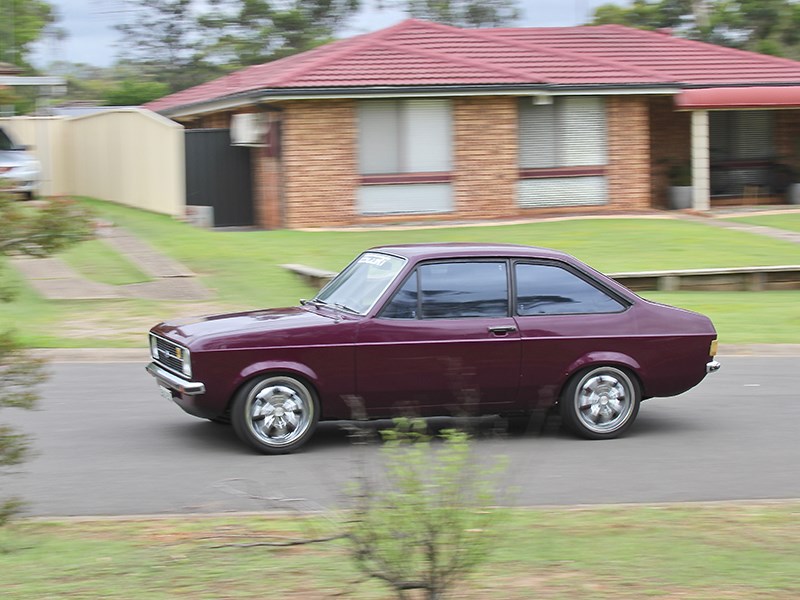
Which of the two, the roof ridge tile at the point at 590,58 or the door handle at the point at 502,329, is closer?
the door handle at the point at 502,329

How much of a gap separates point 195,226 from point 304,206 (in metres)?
2.39

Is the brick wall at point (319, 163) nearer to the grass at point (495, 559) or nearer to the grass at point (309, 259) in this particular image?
the grass at point (309, 259)

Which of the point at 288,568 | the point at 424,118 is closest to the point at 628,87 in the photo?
the point at 424,118

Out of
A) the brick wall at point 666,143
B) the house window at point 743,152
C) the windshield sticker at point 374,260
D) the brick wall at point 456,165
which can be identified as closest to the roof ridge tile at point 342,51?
the brick wall at point 456,165

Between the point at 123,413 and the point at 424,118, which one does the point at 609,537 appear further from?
the point at 424,118

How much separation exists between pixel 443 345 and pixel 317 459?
1.30m

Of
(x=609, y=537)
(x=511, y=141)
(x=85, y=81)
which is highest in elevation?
(x=85, y=81)

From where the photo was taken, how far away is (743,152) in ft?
102

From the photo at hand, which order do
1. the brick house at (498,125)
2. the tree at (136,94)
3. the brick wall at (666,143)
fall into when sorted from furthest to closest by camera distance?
the tree at (136,94) < the brick wall at (666,143) < the brick house at (498,125)

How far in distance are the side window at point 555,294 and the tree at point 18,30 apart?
118ft

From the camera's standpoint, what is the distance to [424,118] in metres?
26.0

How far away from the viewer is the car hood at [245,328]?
865cm

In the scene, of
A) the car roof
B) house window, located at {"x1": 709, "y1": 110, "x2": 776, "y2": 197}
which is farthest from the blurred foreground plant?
house window, located at {"x1": 709, "y1": 110, "x2": 776, "y2": 197}

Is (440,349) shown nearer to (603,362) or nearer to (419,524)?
(603,362)
